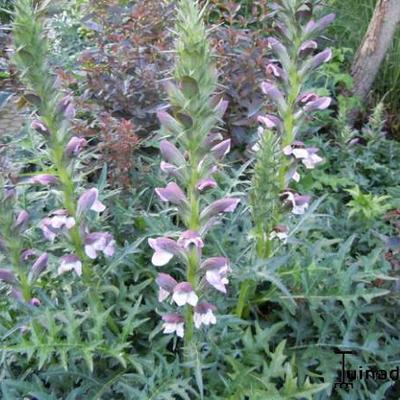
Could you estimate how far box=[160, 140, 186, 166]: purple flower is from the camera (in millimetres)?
1835

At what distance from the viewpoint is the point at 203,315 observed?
197 centimetres

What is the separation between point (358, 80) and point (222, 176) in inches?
87.5

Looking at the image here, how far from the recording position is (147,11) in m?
3.83

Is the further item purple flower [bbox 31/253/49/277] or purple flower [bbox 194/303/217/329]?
purple flower [bbox 31/253/49/277]

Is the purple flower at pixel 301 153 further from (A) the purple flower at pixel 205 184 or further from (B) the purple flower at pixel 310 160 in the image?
(A) the purple flower at pixel 205 184

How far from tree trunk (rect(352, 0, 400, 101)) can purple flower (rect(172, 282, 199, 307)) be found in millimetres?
3125

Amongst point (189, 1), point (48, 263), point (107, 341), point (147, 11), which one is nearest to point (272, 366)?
point (107, 341)

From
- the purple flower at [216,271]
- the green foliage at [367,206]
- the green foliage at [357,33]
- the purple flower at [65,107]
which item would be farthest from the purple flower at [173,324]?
the green foliage at [357,33]

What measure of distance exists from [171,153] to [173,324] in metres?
0.64

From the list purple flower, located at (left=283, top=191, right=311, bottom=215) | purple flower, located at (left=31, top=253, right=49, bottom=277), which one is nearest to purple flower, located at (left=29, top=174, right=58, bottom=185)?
purple flower, located at (left=31, top=253, right=49, bottom=277)

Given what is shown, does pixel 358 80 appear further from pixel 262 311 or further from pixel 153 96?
pixel 262 311

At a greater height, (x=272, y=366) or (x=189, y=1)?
(x=189, y=1)

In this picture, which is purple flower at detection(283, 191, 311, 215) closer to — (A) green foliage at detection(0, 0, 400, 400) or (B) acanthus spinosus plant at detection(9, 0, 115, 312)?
Result: (A) green foliage at detection(0, 0, 400, 400)

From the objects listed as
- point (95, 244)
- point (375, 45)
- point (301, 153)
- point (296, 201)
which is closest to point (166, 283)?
point (95, 244)
